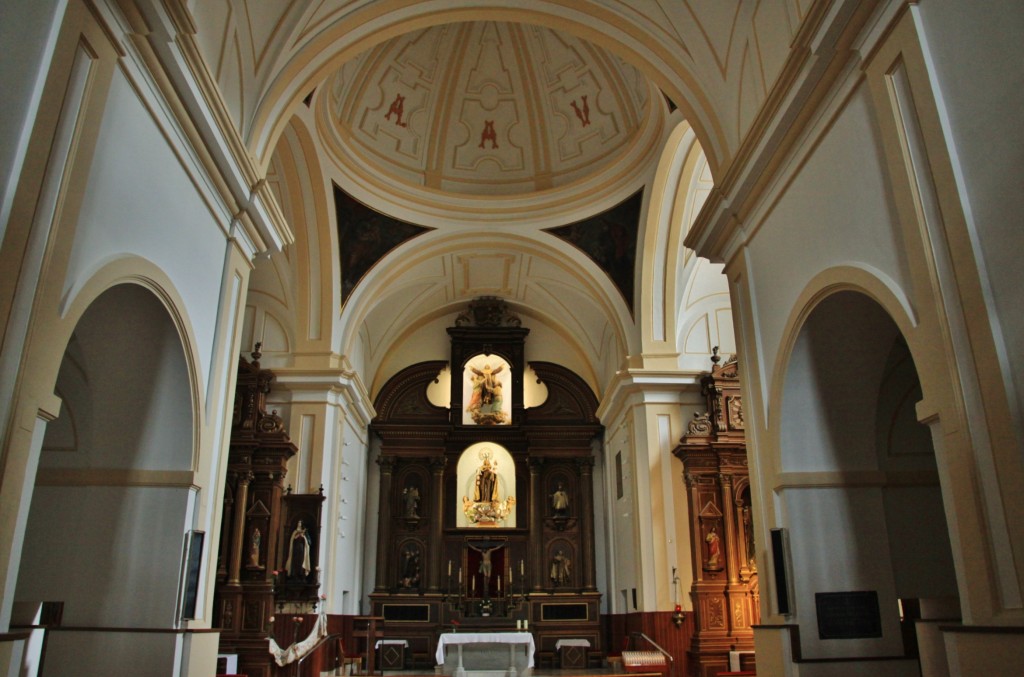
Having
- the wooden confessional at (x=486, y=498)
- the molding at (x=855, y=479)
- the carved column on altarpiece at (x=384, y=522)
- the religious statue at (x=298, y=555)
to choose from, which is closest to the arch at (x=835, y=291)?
the molding at (x=855, y=479)

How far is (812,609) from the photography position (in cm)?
630

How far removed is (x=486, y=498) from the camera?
17859 mm

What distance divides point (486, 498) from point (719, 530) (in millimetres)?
6021

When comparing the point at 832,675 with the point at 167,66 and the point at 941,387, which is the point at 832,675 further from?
the point at 167,66

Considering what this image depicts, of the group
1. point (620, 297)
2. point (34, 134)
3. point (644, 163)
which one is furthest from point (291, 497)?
point (34, 134)

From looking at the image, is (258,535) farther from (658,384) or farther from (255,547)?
(658,384)

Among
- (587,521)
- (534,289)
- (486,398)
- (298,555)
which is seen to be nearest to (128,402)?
(298,555)

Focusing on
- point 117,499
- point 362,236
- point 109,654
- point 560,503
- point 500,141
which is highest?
point 500,141

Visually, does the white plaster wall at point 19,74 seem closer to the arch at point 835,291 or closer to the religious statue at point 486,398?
the arch at point 835,291

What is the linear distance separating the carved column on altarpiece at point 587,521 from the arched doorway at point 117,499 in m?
12.0

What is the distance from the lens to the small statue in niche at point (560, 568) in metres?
17.2

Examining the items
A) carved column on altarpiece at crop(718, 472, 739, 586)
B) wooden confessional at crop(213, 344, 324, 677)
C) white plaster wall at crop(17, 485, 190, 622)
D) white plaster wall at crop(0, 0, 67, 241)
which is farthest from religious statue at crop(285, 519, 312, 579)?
white plaster wall at crop(0, 0, 67, 241)

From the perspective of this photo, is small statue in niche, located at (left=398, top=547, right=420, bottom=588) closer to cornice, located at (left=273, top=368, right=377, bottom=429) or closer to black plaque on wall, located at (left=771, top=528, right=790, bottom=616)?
cornice, located at (left=273, top=368, right=377, bottom=429)

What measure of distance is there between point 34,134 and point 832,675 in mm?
6322
